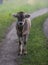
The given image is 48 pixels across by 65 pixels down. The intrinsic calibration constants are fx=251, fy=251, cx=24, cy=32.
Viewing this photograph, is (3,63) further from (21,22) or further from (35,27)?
(35,27)

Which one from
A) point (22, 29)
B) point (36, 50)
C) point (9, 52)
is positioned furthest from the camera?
point (36, 50)

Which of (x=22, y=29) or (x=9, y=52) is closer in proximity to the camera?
(x=22, y=29)

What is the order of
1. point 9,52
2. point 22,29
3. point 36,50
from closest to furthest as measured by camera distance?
1. point 22,29
2. point 9,52
3. point 36,50

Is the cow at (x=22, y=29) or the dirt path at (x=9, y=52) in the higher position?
the cow at (x=22, y=29)

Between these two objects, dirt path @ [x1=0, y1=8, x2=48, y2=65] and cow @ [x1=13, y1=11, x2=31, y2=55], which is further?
dirt path @ [x1=0, y1=8, x2=48, y2=65]

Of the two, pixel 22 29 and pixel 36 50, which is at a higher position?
pixel 22 29

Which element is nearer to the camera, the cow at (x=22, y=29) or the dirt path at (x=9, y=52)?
the cow at (x=22, y=29)

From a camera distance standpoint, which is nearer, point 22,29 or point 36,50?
point 22,29

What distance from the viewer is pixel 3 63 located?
40.4ft

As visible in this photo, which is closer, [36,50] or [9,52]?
[9,52]

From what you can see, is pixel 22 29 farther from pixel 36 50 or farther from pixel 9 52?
pixel 36 50

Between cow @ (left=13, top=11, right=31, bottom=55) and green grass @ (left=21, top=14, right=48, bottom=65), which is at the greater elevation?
cow @ (left=13, top=11, right=31, bottom=55)

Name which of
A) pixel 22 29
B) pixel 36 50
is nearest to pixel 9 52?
pixel 36 50

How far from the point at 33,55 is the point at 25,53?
441 millimetres
